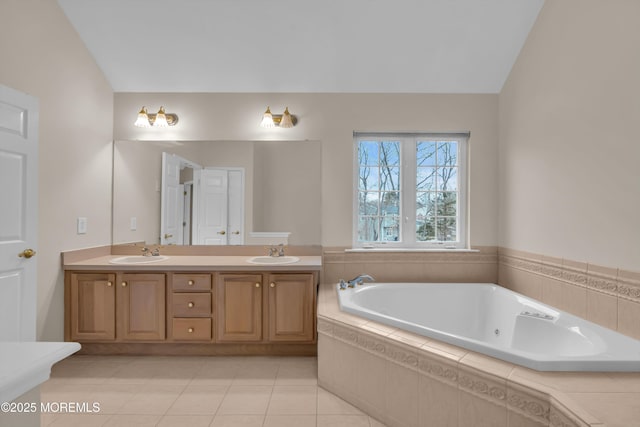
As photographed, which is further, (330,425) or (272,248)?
(272,248)

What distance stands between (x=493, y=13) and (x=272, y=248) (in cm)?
249

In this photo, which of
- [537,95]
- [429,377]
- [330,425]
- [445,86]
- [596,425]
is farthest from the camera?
[445,86]

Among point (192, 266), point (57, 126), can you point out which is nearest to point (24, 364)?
point (192, 266)

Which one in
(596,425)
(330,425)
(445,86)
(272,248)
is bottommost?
Answer: (330,425)

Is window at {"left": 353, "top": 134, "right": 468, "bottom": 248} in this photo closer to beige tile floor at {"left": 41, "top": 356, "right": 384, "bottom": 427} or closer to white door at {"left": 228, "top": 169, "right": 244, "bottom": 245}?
white door at {"left": 228, "top": 169, "right": 244, "bottom": 245}

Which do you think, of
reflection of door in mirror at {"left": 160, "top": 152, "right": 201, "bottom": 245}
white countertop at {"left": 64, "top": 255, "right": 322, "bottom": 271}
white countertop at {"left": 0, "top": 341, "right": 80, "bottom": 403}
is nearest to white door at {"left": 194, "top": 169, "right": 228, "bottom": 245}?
reflection of door in mirror at {"left": 160, "top": 152, "right": 201, "bottom": 245}

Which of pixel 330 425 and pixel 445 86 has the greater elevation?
pixel 445 86

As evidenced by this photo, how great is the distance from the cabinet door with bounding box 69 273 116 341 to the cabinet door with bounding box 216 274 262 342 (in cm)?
82

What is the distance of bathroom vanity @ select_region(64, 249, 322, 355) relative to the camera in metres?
2.80

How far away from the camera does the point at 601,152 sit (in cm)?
200

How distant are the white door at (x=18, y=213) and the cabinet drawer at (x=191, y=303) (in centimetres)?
86

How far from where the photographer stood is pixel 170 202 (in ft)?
10.7

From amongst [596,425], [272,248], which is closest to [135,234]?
[272,248]

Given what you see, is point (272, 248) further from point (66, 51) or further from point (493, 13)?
point (493, 13)
